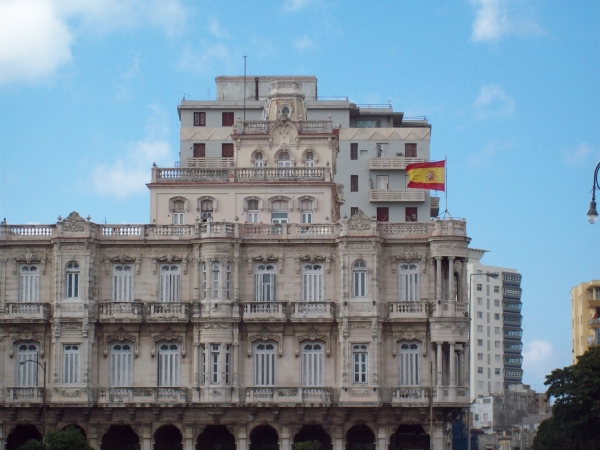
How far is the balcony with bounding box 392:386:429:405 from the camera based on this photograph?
78.1 meters

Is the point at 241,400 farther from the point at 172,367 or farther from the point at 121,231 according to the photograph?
the point at 121,231

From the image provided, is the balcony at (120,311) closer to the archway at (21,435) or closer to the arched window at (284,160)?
the archway at (21,435)

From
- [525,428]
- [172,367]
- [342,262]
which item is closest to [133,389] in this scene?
[172,367]

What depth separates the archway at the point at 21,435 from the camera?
80.8 meters

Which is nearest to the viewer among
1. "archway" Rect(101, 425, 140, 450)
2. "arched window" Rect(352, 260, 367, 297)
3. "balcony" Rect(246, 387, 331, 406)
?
"balcony" Rect(246, 387, 331, 406)

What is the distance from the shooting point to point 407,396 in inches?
3088

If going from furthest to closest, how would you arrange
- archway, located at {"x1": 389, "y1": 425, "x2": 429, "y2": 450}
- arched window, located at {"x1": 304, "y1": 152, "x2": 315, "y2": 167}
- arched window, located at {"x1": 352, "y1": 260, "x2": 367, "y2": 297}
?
arched window, located at {"x1": 304, "y1": 152, "x2": 315, "y2": 167}, archway, located at {"x1": 389, "y1": 425, "x2": 429, "y2": 450}, arched window, located at {"x1": 352, "y1": 260, "x2": 367, "y2": 297}

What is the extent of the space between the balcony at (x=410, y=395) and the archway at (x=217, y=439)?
1033 centimetres

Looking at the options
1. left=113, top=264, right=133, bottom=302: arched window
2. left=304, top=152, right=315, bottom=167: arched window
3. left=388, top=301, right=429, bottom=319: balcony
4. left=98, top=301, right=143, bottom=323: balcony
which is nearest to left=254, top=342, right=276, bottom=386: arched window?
left=98, top=301, right=143, bottom=323: balcony

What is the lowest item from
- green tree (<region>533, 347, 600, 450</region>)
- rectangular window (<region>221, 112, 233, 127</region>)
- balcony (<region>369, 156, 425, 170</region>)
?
green tree (<region>533, 347, 600, 450</region>)

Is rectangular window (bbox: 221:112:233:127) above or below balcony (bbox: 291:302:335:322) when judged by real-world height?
above

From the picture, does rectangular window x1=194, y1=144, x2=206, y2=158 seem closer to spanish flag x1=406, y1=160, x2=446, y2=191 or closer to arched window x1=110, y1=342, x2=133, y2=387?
spanish flag x1=406, y1=160, x2=446, y2=191

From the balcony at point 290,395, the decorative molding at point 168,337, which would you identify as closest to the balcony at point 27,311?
the decorative molding at point 168,337

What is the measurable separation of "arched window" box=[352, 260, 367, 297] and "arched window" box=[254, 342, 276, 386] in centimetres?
601
